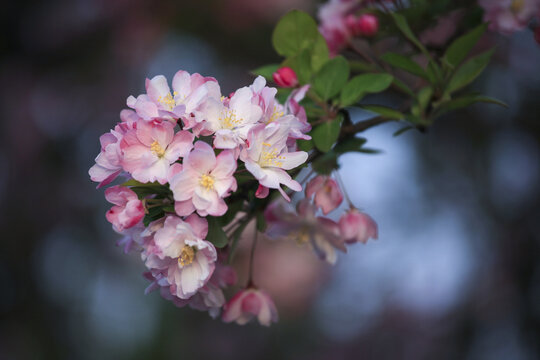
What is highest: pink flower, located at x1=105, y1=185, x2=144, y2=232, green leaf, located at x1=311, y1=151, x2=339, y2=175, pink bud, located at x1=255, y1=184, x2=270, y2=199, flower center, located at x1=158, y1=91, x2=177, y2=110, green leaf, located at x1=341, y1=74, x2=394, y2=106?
flower center, located at x1=158, y1=91, x2=177, y2=110

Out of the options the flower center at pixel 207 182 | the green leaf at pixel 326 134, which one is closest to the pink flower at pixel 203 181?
the flower center at pixel 207 182

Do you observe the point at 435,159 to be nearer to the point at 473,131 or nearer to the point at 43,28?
the point at 473,131

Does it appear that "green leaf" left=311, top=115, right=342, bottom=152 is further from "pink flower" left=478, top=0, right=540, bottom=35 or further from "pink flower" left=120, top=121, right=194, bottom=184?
"pink flower" left=478, top=0, right=540, bottom=35

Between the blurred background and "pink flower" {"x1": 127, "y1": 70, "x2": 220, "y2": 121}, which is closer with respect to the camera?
"pink flower" {"x1": 127, "y1": 70, "x2": 220, "y2": 121}

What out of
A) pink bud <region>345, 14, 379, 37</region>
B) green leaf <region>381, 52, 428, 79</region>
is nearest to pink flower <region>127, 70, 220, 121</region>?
green leaf <region>381, 52, 428, 79</region>

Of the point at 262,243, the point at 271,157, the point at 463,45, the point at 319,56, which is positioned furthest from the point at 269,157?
the point at 262,243

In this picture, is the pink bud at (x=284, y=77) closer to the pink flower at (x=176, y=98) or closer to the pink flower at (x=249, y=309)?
the pink flower at (x=176, y=98)

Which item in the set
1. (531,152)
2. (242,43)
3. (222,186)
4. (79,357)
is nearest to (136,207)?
(222,186)
